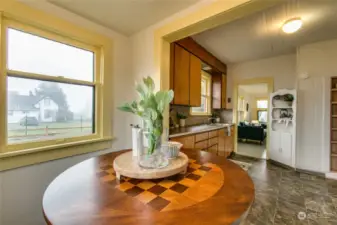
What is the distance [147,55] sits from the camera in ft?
7.39

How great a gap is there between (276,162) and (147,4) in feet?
13.1

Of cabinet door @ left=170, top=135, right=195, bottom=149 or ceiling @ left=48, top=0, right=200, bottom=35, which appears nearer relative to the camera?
ceiling @ left=48, top=0, right=200, bottom=35

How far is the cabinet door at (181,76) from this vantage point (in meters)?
2.60

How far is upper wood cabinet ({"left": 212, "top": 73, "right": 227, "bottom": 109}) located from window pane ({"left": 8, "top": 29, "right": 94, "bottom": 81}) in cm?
335

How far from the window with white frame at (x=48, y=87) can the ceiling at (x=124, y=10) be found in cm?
35

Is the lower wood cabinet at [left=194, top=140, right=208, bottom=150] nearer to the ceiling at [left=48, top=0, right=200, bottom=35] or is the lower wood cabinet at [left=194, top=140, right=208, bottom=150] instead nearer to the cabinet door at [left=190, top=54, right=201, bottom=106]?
the cabinet door at [left=190, top=54, right=201, bottom=106]

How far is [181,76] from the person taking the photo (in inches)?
108

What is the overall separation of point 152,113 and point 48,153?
1.37 metres

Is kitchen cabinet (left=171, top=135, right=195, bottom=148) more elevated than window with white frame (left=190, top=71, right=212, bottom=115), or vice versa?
window with white frame (left=190, top=71, right=212, bottom=115)

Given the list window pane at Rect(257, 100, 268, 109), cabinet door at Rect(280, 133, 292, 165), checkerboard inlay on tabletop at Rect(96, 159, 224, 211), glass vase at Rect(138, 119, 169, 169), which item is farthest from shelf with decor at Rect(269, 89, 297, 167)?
window pane at Rect(257, 100, 268, 109)

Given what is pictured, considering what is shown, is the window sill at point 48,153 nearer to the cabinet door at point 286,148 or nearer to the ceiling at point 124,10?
the ceiling at point 124,10

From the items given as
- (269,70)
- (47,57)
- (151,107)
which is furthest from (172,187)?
(269,70)

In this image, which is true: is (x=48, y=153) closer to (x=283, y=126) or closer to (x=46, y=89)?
(x=46, y=89)

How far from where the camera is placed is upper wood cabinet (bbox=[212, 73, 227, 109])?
4.45 meters
